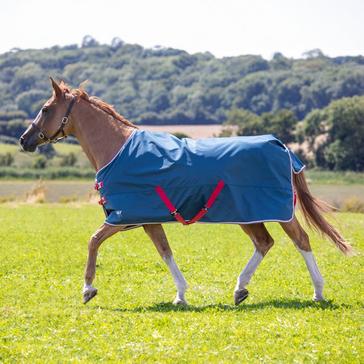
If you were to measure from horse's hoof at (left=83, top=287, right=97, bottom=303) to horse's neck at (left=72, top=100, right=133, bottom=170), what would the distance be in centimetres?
A: 153

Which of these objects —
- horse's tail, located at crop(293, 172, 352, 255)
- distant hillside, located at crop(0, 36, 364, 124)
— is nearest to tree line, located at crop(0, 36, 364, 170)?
distant hillside, located at crop(0, 36, 364, 124)

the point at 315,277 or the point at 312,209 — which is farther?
the point at 312,209

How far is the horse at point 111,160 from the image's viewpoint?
1105 centimetres

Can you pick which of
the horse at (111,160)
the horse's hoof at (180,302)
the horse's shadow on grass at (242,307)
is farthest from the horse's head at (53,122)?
the horse's hoof at (180,302)

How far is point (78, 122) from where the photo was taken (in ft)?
37.6

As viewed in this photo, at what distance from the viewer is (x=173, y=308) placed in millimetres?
10844

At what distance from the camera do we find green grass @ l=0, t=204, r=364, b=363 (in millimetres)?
8375

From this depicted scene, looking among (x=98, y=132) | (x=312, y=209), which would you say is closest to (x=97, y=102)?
(x=98, y=132)

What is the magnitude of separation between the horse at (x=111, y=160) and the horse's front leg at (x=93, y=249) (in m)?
0.01

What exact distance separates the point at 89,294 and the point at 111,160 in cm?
166

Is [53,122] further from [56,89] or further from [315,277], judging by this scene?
[315,277]

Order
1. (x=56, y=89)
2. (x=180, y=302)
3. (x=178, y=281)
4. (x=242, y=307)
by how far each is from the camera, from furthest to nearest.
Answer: (x=56, y=89), (x=178, y=281), (x=180, y=302), (x=242, y=307)

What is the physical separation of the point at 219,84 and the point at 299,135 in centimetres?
9622

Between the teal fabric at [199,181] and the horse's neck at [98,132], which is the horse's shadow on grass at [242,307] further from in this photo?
the horse's neck at [98,132]
